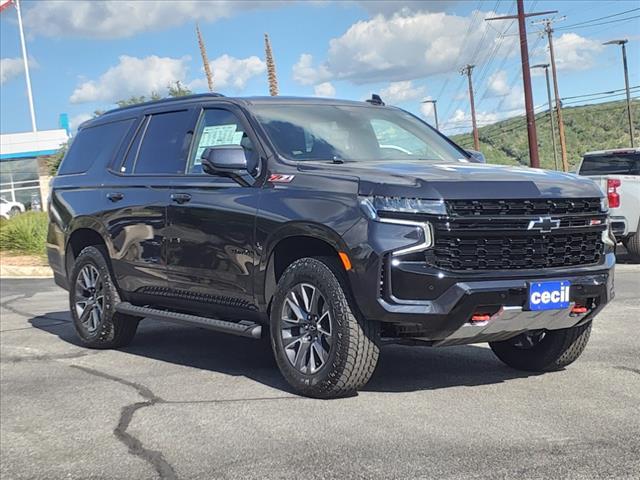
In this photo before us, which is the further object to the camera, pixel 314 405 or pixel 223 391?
pixel 223 391

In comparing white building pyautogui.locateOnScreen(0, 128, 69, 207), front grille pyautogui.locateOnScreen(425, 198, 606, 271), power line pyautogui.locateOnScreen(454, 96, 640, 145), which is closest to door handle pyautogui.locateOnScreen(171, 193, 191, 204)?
front grille pyautogui.locateOnScreen(425, 198, 606, 271)

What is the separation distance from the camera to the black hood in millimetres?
4719

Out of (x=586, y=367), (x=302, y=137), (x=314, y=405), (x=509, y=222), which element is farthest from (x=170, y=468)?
(x=586, y=367)

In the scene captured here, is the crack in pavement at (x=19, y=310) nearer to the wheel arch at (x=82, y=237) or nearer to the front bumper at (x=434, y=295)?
the wheel arch at (x=82, y=237)

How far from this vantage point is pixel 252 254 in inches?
219

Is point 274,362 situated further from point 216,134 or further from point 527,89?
point 527,89

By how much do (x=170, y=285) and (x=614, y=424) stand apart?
3.46 meters

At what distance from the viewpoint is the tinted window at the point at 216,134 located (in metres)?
6.05

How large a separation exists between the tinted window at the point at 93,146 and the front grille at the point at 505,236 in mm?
3758

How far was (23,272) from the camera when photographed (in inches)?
643

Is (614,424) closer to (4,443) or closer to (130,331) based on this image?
(4,443)

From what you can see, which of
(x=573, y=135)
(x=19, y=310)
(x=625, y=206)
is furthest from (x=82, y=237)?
(x=573, y=135)

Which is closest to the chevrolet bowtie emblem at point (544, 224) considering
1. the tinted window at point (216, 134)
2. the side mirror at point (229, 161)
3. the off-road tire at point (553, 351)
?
the off-road tire at point (553, 351)

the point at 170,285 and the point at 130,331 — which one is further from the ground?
the point at 170,285
